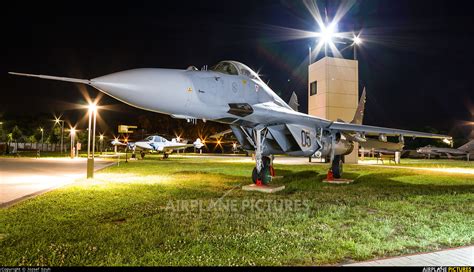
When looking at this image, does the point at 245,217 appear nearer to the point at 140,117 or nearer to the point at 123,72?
the point at 123,72

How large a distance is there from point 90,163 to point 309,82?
22.8m

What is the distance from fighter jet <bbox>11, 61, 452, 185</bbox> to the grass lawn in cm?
217

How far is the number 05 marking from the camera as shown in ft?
33.9

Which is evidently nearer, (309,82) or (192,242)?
(192,242)

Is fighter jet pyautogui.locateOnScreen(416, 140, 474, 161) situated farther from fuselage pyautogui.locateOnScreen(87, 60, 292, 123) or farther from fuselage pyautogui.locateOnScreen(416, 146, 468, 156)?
fuselage pyautogui.locateOnScreen(87, 60, 292, 123)

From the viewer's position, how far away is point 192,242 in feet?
14.8

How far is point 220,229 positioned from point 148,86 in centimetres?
305

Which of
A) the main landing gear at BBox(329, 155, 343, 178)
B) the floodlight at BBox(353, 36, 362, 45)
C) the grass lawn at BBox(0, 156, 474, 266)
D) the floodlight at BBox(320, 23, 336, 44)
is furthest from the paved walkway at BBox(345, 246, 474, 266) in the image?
the floodlight at BBox(353, 36, 362, 45)

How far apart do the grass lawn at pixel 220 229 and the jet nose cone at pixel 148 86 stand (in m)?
2.24

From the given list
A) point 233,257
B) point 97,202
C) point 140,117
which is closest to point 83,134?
point 140,117

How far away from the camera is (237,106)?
8.37 metres

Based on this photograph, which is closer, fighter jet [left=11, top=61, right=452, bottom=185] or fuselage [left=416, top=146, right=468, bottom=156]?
fighter jet [left=11, top=61, right=452, bottom=185]

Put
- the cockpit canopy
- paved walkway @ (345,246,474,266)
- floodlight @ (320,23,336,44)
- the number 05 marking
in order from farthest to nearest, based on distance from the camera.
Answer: floodlight @ (320,23,336,44) → the number 05 marking → the cockpit canopy → paved walkway @ (345,246,474,266)

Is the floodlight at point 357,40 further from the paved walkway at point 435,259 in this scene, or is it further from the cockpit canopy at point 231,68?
the paved walkway at point 435,259
